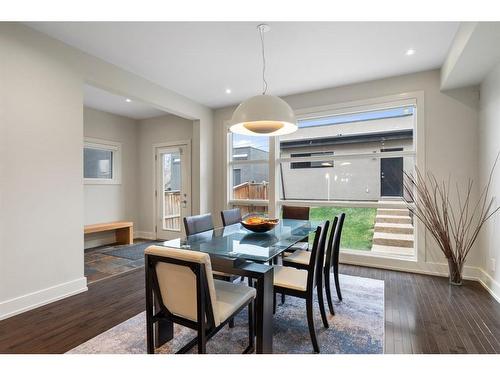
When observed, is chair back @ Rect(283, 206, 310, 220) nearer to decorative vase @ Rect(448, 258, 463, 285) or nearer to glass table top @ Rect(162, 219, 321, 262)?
glass table top @ Rect(162, 219, 321, 262)

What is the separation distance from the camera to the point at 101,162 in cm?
545

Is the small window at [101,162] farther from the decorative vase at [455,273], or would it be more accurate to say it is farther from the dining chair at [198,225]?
the decorative vase at [455,273]

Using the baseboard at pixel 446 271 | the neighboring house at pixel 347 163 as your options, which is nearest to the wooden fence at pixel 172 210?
the neighboring house at pixel 347 163

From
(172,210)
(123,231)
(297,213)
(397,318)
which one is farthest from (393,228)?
(123,231)

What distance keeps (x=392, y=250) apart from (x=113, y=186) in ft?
18.2

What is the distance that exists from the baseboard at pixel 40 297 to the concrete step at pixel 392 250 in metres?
4.05

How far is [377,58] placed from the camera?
3.21 meters

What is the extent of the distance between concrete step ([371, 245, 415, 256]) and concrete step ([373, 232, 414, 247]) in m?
0.05

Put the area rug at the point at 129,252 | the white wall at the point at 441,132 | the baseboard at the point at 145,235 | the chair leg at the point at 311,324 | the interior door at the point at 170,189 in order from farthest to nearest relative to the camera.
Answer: the baseboard at the point at 145,235 < the interior door at the point at 170,189 < the area rug at the point at 129,252 < the white wall at the point at 441,132 < the chair leg at the point at 311,324

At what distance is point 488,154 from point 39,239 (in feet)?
16.6

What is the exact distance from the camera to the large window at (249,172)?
16.0 feet

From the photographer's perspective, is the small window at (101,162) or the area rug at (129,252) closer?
the area rug at (129,252)
